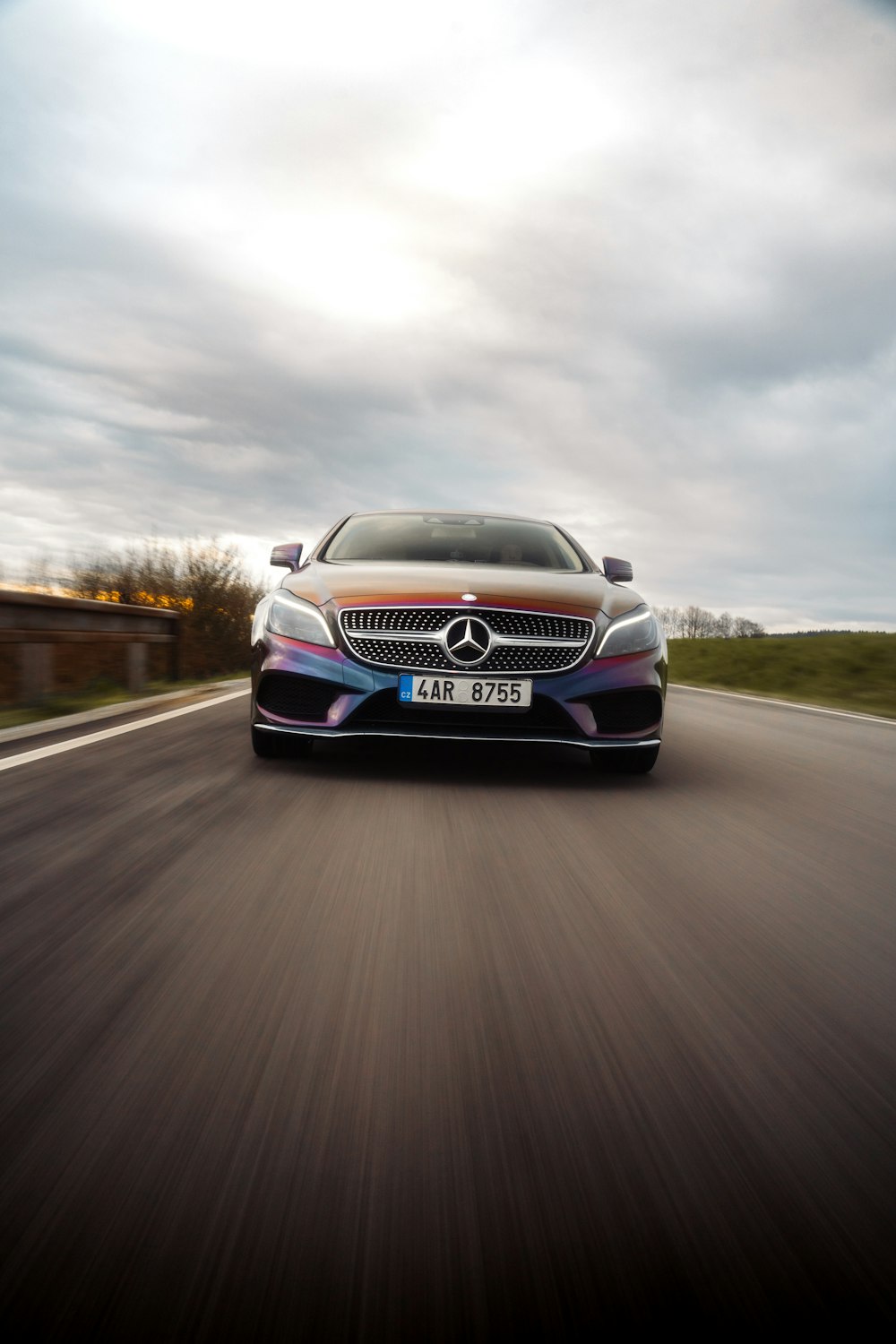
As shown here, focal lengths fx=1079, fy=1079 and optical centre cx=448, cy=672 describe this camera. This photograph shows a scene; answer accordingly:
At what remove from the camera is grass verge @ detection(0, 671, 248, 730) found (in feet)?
23.5

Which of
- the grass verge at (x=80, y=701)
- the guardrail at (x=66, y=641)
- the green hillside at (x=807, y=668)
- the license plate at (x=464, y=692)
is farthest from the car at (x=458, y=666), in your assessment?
the green hillside at (x=807, y=668)

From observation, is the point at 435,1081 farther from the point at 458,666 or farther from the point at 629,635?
the point at 629,635

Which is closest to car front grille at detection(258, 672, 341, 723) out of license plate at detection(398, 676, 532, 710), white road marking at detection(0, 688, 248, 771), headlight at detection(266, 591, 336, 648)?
headlight at detection(266, 591, 336, 648)

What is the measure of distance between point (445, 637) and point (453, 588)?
305mm

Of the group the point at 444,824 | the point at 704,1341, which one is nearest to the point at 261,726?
the point at 444,824

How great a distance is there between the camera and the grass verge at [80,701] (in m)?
7.15

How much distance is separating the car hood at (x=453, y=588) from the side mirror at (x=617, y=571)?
1.35 ft

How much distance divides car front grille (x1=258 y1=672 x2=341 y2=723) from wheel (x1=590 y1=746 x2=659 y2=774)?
A: 1.29 meters

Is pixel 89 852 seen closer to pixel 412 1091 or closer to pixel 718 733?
pixel 412 1091

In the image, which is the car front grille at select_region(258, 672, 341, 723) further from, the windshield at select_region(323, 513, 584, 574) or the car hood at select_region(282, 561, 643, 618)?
the windshield at select_region(323, 513, 584, 574)

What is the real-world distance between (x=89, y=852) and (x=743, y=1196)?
241 cm

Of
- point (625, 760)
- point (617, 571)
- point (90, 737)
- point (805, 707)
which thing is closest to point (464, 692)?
point (625, 760)

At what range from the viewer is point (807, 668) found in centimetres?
1842

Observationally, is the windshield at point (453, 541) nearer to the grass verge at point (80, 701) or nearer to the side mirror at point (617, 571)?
the side mirror at point (617, 571)
